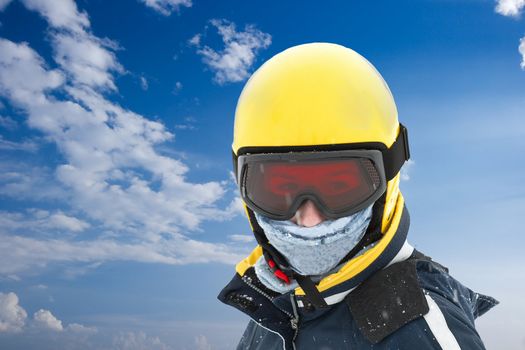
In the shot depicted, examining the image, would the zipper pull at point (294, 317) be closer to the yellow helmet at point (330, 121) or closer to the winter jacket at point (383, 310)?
the winter jacket at point (383, 310)

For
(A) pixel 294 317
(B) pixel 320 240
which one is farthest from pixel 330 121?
(A) pixel 294 317

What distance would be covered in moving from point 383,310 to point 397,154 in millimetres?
1056

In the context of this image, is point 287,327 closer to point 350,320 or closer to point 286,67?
point 350,320

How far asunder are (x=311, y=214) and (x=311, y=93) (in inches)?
28.7

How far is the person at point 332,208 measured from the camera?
2.48 metres

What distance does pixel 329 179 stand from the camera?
2.69m

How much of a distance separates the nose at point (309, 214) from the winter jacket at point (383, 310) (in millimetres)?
A: 377

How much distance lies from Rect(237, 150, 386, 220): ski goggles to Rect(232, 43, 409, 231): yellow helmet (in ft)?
0.28

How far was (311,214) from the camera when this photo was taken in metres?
2.69

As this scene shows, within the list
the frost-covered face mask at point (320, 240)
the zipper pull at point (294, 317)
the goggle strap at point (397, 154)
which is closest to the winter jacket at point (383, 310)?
the zipper pull at point (294, 317)

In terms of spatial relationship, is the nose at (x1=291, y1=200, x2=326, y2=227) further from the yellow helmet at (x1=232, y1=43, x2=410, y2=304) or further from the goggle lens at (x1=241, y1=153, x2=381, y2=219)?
the yellow helmet at (x1=232, y1=43, x2=410, y2=304)

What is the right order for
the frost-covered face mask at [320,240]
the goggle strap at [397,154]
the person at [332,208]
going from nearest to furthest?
1. the person at [332,208]
2. the frost-covered face mask at [320,240]
3. the goggle strap at [397,154]

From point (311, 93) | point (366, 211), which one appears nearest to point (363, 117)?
point (311, 93)

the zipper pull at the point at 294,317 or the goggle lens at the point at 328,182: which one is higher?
the goggle lens at the point at 328,182
